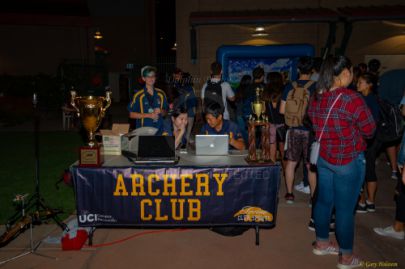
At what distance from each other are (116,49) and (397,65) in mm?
24606

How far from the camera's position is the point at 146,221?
3.97 meters

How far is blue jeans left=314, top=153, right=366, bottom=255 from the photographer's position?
342cm

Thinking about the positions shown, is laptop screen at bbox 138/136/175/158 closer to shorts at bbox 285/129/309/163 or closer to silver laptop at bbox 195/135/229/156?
silver laptop at bbox 195/135/229/156

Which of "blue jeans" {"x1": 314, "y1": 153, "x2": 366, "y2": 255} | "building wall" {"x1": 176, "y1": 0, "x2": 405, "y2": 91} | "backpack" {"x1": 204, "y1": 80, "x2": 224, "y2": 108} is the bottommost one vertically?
"blue jeans" {"x1": 314, "y1": 153, "x2": 366, "y2": 255}

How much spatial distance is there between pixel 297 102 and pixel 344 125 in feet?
5.44

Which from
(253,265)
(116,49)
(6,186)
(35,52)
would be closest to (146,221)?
(253,265)

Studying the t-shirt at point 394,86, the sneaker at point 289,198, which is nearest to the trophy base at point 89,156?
the sneaker at point 289,198

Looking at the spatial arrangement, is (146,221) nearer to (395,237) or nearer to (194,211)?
(194,211)

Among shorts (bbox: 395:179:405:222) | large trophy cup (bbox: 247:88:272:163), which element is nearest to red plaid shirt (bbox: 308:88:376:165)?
large trophy cup (bbox: 247:88:272:163)

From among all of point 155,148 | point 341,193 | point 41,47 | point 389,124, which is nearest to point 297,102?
point 389,124

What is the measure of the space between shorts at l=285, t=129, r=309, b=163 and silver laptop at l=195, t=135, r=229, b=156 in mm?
1256

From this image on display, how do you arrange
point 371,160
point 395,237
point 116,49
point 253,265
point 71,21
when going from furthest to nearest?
point 116,49
point 71,21
point 371,160
point 395,237
point 253,265

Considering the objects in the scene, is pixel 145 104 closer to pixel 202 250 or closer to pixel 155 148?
pixel 155 148

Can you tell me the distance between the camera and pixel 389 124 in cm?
473
